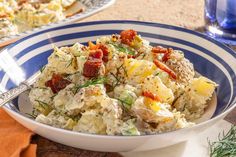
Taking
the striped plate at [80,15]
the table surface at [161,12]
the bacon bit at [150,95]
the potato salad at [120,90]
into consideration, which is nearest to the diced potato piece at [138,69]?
the potato salad at [120,90]

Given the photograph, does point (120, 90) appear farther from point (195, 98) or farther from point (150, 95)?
point (195, 98)

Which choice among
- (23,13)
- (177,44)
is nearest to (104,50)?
(177,44)

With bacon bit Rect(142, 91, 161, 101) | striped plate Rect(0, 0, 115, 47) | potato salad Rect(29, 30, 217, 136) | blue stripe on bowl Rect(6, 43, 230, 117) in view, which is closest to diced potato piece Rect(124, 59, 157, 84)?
potato salad Rect(29, 30, 217, 136)

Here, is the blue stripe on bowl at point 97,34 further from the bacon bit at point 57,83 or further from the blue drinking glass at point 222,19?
the blue drinking glass at point 222,19

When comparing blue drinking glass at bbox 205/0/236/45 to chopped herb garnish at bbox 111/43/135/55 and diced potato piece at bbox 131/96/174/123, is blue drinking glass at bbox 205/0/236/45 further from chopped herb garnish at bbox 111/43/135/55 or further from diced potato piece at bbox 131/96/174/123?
diced potato piece at bbox 131/96/174/123

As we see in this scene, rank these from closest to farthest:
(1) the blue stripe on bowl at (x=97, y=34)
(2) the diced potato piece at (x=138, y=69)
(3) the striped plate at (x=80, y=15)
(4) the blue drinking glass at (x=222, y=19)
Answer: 1. (2) the diced potato piece at (x=138, y=69)
2. (1) the blue stripe on bowl at (x=97, y=34)
3. (3) the striped plate at (x=80, y=15)
4. (4) the blue drinking glass at (x=222, y=19)

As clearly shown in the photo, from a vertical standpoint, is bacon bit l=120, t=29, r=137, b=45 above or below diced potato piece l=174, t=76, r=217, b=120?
above
